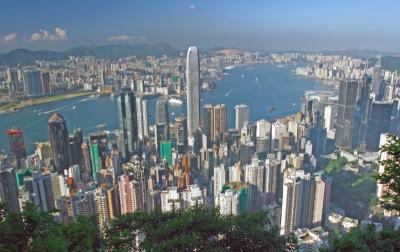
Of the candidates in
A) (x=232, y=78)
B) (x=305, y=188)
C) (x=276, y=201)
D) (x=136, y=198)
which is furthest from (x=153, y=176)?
(x=232, y=78)

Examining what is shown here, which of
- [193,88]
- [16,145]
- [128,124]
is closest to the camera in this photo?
[16,145]

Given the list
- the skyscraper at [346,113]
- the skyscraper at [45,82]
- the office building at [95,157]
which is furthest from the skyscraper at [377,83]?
the skyscraper at [45,82]

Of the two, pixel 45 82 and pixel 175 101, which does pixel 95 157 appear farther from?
pixel 175 101

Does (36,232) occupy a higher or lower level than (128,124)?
higher

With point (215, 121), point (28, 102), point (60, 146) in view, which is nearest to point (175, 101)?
point (215, 121)

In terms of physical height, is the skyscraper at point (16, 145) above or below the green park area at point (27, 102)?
below

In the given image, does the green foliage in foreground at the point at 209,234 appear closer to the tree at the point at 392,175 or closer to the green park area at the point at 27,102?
the tree at the point at 392,175

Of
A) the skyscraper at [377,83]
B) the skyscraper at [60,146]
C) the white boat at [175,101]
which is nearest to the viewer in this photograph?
the skyscraper at [60,146]
